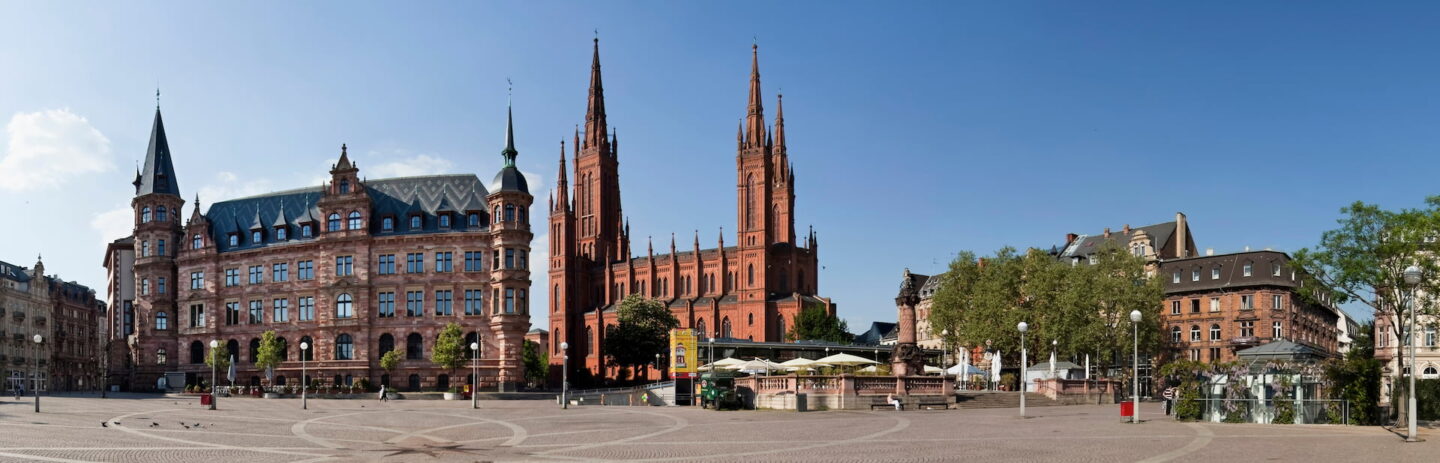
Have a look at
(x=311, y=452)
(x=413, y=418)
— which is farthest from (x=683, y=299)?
(x=311, y=452)

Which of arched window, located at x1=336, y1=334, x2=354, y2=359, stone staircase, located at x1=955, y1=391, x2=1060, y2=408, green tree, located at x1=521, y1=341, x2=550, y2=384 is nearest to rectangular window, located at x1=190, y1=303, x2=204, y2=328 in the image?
arched window, located at x1=336, y1=334, x2=354, y2=359

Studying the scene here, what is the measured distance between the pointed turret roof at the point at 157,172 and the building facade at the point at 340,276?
0.34ft

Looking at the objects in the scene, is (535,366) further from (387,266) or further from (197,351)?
(387,266)

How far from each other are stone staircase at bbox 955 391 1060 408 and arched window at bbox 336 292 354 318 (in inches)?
1737

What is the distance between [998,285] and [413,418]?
1998 inches

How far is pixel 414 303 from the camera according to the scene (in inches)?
2977

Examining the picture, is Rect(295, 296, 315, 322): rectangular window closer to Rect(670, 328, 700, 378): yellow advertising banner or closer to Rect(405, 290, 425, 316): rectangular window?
Rect(405, 290, 425, 316): rectangular window

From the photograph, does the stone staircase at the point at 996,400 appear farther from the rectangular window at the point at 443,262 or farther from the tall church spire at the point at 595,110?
the tall church spire at the point at 595,110

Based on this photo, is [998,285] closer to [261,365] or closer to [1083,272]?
[1083,272]

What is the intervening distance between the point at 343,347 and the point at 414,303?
229 inches

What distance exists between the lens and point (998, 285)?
79438mm

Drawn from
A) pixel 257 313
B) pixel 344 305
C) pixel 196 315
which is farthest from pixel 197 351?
pixel 344 305

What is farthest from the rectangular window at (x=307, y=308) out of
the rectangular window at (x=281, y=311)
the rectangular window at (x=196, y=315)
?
the rectangular window at (x=196, y=315)

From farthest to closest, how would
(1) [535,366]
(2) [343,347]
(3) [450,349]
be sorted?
1. (1) [535,366]
2. (2) [343,347]
3. (3) [450,349]
